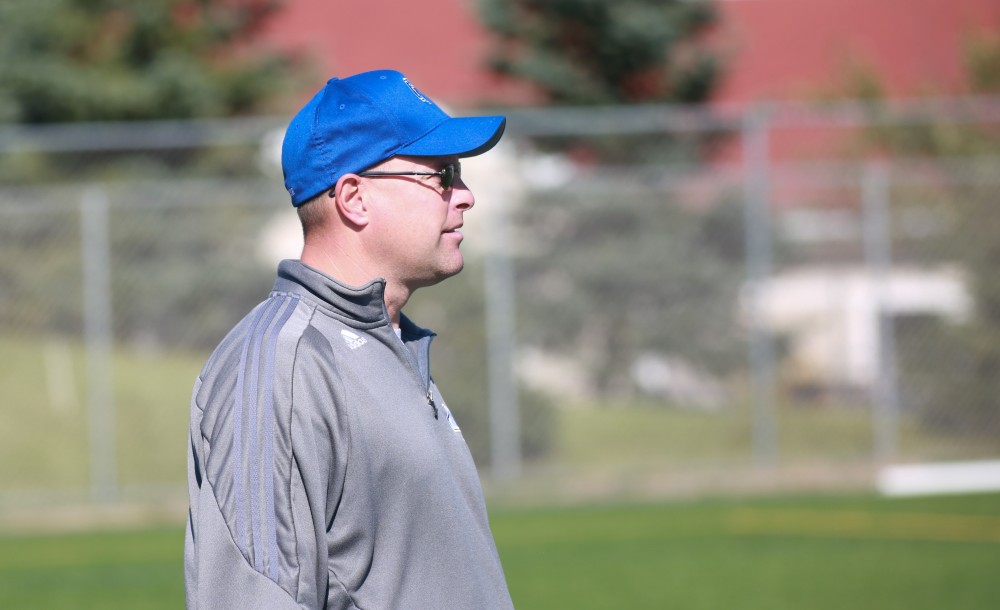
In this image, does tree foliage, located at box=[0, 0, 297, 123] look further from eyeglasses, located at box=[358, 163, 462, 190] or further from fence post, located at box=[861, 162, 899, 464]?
eyeglasses, located at box=[358, 163, 462, 190]

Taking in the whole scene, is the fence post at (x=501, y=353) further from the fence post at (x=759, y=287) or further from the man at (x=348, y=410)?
the man at (x=348, y=410)

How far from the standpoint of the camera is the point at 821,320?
12914 mm

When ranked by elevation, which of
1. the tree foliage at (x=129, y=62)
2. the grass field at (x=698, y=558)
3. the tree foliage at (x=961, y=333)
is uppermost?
the tree foliage at (x=129, y=62)

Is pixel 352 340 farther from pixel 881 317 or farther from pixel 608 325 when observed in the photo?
pixel 881 317

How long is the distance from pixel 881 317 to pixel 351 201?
10.8m

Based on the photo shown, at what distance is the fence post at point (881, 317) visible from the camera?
12508 mm

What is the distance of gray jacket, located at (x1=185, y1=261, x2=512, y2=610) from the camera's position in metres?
2.23

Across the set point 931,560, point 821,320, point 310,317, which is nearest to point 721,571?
point 931,560

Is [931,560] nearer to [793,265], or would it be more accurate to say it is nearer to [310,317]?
[793,265]

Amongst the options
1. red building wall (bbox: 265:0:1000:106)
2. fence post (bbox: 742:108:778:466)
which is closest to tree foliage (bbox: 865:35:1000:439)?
fence post (bbox: 742:108:778:466)

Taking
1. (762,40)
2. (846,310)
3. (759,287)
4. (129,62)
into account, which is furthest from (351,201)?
(762,40)

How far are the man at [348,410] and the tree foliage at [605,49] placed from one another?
1827cm

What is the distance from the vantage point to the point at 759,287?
1257 cm

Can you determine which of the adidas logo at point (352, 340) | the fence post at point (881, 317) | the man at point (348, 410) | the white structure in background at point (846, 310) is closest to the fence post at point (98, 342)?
the white structure in background at point (846, 310)
